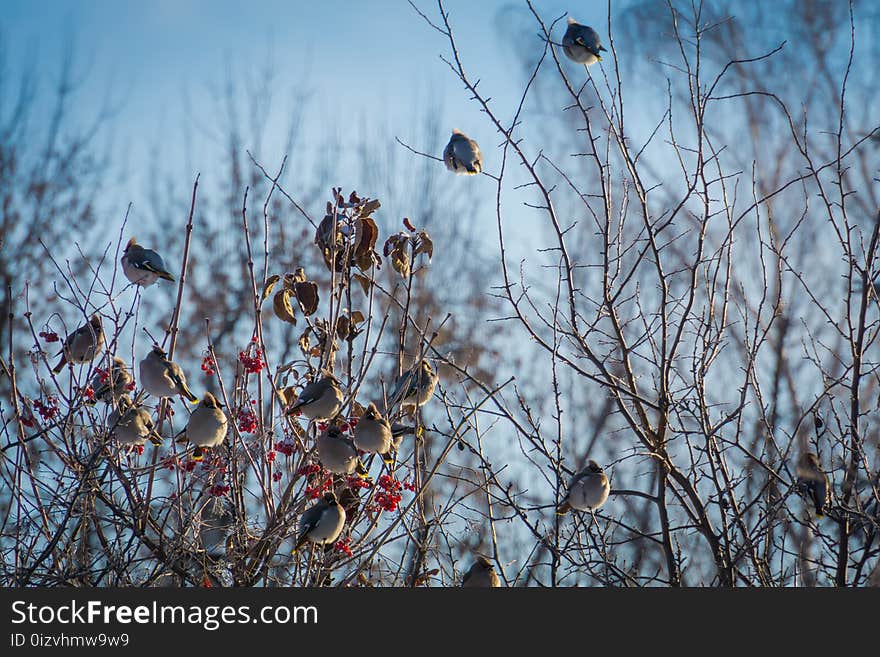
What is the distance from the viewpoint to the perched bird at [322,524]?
246 centimetres

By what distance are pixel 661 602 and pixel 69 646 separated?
143 centimetres

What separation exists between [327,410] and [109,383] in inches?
28.9

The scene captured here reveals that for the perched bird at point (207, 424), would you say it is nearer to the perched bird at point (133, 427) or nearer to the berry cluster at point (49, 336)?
the perched bird at point (133, 427)

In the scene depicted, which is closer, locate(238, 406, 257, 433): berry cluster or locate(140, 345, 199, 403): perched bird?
locate(140, 345, 199, 403): perched bird

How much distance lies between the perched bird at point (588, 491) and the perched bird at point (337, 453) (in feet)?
2.53

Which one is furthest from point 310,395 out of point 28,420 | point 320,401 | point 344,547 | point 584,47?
point 584,47

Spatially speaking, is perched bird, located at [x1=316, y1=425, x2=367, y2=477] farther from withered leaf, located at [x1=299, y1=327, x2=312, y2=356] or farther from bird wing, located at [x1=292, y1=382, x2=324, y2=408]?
withered leaf, located at [x1=299, y1=327, x2=312, y2=356]

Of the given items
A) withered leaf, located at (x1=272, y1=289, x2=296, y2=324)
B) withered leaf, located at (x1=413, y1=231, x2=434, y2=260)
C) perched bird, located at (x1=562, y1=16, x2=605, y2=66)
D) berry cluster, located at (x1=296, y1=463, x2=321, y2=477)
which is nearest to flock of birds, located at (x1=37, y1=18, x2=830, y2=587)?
perched bird, located at (x1=562, y1=16, x2=605, y2=66)

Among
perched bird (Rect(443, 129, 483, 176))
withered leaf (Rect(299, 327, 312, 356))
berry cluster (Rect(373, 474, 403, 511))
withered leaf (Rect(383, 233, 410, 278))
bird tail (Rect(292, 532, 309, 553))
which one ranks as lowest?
bird tail (Rect(292, 532, 309, 553))

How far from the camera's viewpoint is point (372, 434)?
252 centimetres

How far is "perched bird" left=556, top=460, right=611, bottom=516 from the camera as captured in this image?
2904 millimetres

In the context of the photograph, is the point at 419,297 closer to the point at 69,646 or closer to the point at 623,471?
the point at 623,471

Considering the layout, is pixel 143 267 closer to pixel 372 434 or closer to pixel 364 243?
pixel 364 243

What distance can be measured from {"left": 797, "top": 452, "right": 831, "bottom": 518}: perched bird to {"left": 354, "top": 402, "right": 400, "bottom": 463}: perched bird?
1.28m
